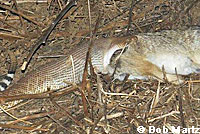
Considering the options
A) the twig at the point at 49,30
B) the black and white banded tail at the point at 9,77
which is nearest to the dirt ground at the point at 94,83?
the black and white banded tail at the point at 9,77

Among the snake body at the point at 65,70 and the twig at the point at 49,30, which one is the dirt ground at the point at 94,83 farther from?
the twig at the point at 49,30

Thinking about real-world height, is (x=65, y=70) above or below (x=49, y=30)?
below

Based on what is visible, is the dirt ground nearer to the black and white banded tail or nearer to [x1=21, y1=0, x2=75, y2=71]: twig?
the black and white banded tail

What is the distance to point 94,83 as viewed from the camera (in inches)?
169

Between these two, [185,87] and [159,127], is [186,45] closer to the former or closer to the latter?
[185,87]

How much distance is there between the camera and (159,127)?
13.0ft

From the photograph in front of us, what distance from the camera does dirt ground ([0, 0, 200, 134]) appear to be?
398 cm

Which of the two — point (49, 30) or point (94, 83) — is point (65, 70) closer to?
point (94, 83)

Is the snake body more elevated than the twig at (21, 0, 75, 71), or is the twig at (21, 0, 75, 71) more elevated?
the twig at (21, 0, 75, 71)

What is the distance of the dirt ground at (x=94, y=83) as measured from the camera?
3.98m

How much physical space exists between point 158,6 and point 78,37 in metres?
0.89

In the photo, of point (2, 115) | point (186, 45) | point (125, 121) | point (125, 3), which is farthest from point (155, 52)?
point (2, 115)

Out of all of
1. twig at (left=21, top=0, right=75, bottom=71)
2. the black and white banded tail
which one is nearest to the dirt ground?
the black and white banded tail

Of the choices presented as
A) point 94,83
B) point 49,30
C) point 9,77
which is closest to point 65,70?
point 94,83
